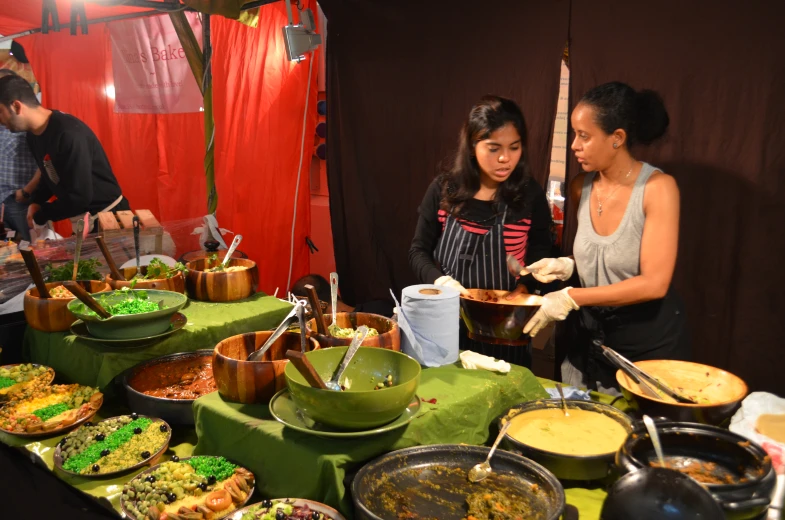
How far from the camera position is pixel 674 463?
4.47 feet

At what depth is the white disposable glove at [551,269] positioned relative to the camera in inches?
105

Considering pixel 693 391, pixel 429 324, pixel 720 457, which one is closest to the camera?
pixel 720 457

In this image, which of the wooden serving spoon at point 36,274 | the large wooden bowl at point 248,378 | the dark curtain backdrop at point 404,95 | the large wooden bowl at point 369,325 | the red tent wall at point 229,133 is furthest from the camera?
the red tent wall at point 229,133

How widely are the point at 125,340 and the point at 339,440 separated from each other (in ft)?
3.69

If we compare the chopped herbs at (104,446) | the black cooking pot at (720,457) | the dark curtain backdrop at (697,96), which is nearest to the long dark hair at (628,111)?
the dark curtain backdrop at (697,96)

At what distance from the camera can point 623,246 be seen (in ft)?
8.09

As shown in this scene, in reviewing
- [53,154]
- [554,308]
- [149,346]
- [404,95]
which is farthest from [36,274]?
[404,95]

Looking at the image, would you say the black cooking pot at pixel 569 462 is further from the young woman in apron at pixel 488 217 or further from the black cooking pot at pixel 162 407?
the young woman in apron at pixel 488 217

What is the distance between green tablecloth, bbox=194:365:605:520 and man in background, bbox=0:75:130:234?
12.4ft

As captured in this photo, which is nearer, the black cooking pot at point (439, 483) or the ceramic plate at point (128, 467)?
the black cooking pot at point (439, 483)

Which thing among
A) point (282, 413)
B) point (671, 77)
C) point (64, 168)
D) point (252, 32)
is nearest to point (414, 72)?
point (252, 32)

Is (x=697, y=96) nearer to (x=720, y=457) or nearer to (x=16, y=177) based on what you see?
(x=720, y=457)

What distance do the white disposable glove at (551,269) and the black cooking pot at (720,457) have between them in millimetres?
1264

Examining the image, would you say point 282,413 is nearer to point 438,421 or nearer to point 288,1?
point 438,421
